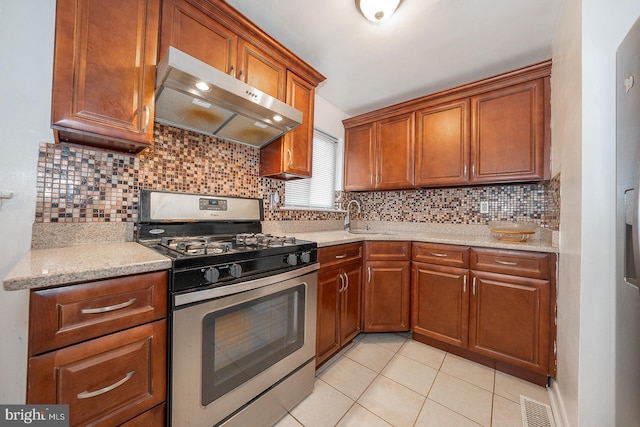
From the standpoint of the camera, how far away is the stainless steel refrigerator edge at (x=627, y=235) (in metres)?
0.78

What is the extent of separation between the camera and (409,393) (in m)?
1.55

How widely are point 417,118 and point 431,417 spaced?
7.91 feet

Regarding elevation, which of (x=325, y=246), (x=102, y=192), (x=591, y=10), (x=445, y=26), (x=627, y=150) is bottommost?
(x=325, y=246)

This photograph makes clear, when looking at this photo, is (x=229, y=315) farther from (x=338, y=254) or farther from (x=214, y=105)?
(x=214, y=105)

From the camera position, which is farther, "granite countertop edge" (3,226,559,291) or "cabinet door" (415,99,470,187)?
"cabinet door" (415,99,470,187)

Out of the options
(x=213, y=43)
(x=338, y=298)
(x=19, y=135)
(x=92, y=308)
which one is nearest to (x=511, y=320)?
(x=338, y=298)

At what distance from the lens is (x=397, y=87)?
2414mm

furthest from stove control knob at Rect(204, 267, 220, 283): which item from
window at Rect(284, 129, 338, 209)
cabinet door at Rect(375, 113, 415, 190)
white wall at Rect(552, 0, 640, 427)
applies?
cabinet door at Rect(375, 113, 415, 190)

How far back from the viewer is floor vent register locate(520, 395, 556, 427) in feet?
4.38

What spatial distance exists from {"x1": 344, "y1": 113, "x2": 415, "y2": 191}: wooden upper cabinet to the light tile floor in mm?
1603

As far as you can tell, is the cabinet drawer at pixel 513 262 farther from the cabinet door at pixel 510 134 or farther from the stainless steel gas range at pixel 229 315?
the stainless steel gas range at pixel 229 315

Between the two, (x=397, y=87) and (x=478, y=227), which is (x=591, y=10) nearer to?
(x=397, y=87)

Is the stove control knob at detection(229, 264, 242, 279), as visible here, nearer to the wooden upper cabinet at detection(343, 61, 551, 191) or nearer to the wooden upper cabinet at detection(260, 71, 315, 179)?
the wooden upper cabinet at detection(260, 71, 315, 179)

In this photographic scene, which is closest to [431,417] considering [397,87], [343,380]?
[343,380]
